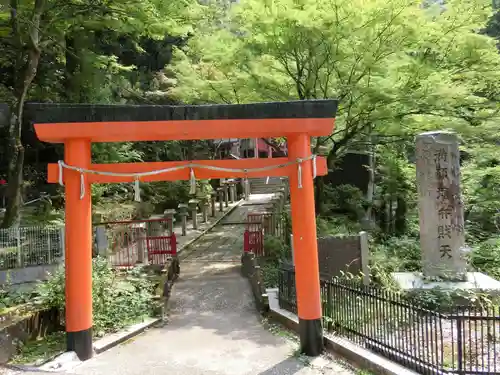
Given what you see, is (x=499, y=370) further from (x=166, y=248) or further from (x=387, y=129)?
(x=166, y=248)

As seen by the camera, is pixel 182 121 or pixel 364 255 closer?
pixel 182 121

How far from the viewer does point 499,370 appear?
5.73 metres

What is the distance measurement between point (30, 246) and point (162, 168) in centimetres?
521

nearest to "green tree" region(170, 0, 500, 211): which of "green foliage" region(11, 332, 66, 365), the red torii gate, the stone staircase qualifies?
the red torii gate

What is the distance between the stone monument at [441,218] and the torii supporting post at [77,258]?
A: 742cm

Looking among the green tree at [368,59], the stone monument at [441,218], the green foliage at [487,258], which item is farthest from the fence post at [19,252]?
the green foliage at [487,258]

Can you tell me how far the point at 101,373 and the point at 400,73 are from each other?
35.1ft

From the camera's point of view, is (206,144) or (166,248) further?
(206,144)

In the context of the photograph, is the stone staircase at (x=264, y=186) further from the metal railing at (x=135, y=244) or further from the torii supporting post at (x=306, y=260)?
the torii supporting post at (x=306, y=260)

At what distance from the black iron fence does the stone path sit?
782 millimetres

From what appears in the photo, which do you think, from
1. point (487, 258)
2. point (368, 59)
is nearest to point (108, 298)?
point (368, 59)

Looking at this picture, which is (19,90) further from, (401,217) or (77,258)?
(401,217)

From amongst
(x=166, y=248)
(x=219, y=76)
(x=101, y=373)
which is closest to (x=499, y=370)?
(x=101, y=373)

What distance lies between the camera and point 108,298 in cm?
848
